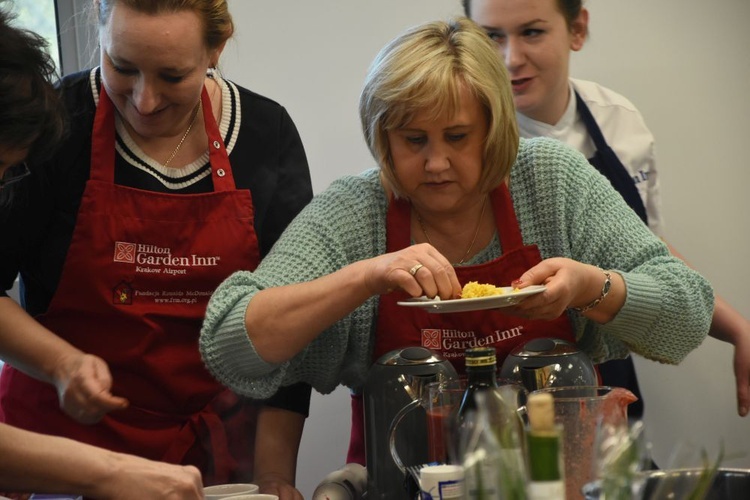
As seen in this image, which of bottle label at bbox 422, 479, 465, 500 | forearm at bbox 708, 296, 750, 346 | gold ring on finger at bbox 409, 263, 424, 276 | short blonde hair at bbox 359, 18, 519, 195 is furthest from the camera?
forearm at bbox 708, 296, 750, 346

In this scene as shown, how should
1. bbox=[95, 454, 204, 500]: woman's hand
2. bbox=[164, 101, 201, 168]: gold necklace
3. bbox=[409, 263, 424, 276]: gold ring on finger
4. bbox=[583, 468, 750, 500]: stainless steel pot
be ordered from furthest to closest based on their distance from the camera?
bbox=[164, 101, 201, 168]: gold necklace
bbox=[409, 263, 424, 276]: gold ring on finger
bbox=[95, 454, 204, 500]: woman's hand
bbox=[583, 468, 750, 500]: stainless steel pot

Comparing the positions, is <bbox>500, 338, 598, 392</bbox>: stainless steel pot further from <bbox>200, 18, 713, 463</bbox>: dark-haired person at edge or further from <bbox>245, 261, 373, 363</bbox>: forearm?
<bbox>245, 261, 373, 363</bbox>: forearm

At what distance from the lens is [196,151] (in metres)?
1.78

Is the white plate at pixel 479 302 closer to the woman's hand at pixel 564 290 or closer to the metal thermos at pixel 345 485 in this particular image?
the woman's hand at pixel 564 290

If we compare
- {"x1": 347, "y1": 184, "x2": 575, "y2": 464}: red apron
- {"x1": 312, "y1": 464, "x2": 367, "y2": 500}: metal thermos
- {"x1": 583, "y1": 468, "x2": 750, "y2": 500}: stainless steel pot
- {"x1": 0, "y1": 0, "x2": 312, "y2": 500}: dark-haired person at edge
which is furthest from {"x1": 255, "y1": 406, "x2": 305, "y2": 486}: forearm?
{"x1": 583, "y1": 468, "x2": 750, "y2": 500}: stainless steel pot

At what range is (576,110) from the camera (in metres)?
2.22

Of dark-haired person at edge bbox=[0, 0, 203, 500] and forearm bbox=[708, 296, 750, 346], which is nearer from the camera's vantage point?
dark-haired person at edge bbox=[0, 0, 203, 500]

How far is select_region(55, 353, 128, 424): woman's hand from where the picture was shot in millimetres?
1466

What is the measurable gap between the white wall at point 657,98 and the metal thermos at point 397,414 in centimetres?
113

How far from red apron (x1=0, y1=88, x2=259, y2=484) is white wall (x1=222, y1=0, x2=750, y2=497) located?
791mm

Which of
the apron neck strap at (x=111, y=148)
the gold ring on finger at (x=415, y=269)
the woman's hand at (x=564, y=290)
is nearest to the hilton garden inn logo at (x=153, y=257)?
the apron neck strap at (x=111, y=148)

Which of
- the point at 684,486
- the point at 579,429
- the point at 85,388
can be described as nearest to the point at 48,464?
the point at 85,388

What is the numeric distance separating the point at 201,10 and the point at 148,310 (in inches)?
20.6

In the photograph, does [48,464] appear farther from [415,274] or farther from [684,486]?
[684,486]
